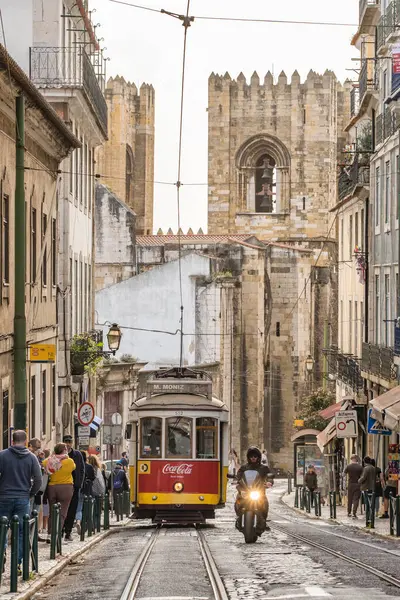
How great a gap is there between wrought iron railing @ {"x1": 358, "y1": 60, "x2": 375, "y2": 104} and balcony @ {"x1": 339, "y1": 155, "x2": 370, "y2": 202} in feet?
6.04

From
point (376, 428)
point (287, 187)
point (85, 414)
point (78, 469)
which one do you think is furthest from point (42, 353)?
point (287, 187)

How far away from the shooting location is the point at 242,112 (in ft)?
271

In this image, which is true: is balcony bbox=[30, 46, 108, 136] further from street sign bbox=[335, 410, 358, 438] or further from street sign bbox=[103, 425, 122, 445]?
street sign bbox=[335, 410, 358, 438]

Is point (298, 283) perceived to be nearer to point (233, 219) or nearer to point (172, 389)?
point (233, 219)

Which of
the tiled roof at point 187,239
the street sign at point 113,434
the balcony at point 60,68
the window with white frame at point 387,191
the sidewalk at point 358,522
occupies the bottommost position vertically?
the sidewalk at point 358,522

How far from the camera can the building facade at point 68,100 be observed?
3316cm

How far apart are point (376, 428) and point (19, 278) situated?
13121 millimetres

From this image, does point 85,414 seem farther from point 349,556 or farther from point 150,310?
point 150,310

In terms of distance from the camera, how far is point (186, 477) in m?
26.5

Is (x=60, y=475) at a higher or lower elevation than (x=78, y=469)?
higher

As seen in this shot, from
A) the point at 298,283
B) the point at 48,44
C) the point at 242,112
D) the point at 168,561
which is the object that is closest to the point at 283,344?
the point at 298,283

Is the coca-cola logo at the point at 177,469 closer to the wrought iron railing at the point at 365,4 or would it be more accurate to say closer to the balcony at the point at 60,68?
the balcony at the point at 60,68

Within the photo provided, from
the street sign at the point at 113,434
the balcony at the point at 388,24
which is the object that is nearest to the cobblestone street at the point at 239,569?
the street sign at the point at 113,434

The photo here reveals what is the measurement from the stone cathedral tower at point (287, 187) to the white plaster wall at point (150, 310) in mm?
14121
